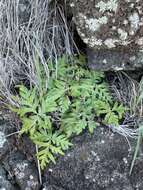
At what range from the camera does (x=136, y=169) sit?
6.29 feet

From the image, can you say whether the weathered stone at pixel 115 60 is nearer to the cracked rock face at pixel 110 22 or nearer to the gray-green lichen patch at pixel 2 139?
the cracked rock face at pixel 110 22

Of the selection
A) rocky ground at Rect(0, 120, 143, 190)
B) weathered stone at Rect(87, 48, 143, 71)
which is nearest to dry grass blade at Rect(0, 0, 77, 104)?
weathered stone at Rect(87, 48, 143, 71)

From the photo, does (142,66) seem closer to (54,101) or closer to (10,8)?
(54,101)

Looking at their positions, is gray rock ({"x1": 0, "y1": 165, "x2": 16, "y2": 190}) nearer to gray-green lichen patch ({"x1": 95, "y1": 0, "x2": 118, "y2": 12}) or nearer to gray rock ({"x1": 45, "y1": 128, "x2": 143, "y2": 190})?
gray rock ({"x1": 45, "y1": 128, "x2": 143, "y2": 190})

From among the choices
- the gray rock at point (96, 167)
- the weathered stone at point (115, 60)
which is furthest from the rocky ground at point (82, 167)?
the weathered stone at point (115, 60)

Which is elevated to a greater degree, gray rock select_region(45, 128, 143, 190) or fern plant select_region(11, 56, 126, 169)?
fern plant select_region(11, 56, 126, 169)

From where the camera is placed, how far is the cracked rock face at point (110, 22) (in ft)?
6.02

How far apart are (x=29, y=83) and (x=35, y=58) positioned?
0.13 meters

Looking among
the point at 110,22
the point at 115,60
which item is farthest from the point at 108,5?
the point at 115,60

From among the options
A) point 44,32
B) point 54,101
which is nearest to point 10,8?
point 44,32

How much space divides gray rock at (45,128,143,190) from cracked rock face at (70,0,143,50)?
422mm

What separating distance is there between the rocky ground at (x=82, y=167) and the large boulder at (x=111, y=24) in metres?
0.38

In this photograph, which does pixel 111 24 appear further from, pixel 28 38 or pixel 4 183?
pixel 4 183

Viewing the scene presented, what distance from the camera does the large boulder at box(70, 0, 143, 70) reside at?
1834 mm
